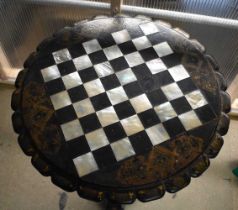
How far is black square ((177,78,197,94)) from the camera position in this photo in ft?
3.51

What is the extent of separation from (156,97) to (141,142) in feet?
0.61

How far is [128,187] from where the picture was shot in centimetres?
91

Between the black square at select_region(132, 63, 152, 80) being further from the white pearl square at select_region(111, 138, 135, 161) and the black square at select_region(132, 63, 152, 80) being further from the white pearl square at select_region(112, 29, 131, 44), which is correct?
the white pearl square at select_region(111, 138, 135, 161)

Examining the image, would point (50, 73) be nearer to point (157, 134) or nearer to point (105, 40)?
point (105, 40)

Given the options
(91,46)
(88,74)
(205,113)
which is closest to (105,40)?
(91,46)

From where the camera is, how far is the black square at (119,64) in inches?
44.3

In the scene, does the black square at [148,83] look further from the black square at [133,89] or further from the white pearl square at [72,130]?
the white pearl square at [72,130]

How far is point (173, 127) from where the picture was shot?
996 mm

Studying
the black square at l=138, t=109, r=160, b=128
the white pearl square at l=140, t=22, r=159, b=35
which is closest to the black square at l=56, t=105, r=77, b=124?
the black square at l=138, t=109, r=160, b=128

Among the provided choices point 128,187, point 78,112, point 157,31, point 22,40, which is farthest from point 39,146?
point 22,40

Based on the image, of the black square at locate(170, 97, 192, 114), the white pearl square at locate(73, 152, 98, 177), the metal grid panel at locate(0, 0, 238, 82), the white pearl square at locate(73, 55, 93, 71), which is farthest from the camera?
the metal grid panel at locate(0, 0, 238, 82)

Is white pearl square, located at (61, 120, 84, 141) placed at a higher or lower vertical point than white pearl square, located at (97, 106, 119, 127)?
lower

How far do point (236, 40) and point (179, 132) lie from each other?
81cm

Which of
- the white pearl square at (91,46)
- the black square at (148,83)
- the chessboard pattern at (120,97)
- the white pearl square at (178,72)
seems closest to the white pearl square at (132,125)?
the chessboard pattern at (120,97)
